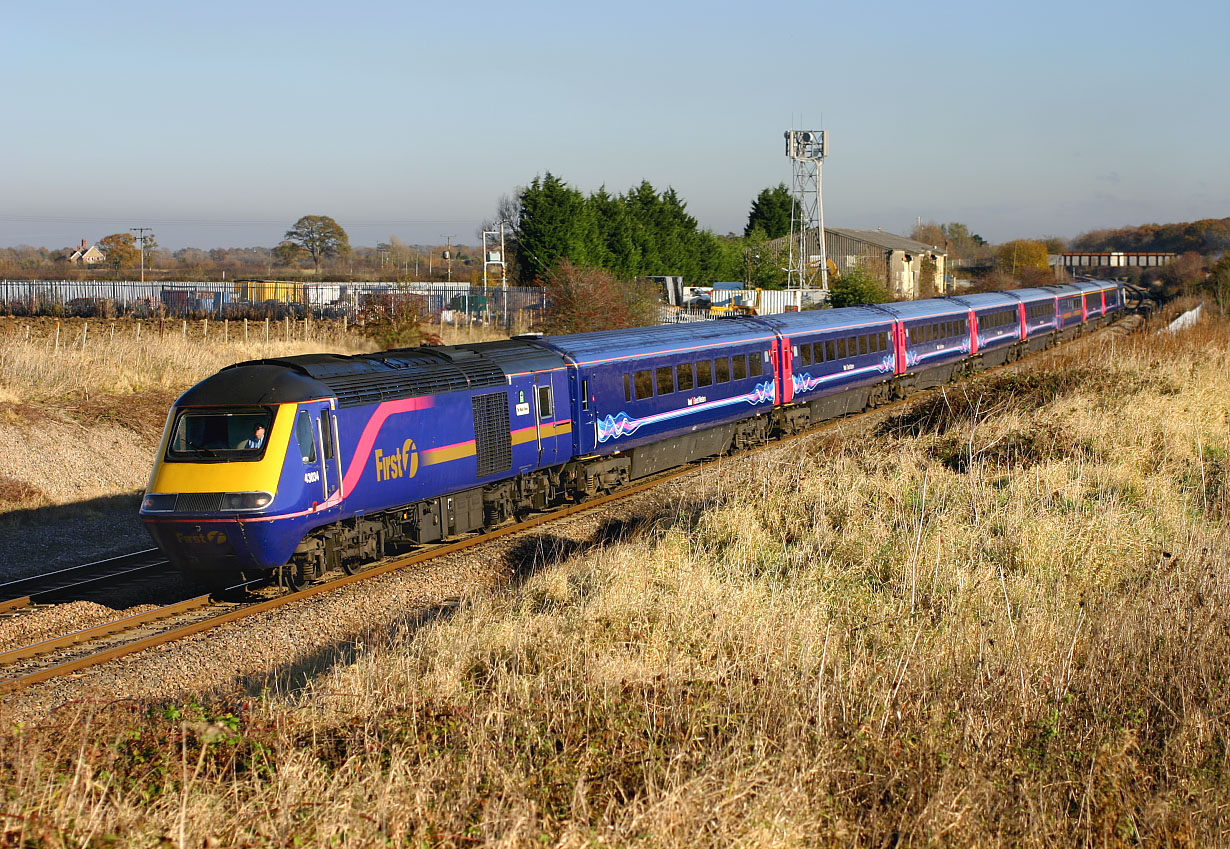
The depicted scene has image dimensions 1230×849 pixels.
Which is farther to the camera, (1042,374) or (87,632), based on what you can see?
(1042,374)

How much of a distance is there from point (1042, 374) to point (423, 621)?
18266 millimetres

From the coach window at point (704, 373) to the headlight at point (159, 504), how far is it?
1086 cm

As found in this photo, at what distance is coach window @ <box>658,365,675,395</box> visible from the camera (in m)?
18.8

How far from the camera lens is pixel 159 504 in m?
11.5

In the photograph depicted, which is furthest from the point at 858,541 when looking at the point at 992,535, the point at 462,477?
the point at 462,477

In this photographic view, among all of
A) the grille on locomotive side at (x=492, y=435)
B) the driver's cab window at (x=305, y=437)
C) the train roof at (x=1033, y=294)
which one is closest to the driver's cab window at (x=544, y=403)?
the grille on locomotive side at (x=492, y=435)

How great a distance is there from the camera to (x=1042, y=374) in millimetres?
24094

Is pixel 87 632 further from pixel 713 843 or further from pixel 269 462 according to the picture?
pixel 713 843

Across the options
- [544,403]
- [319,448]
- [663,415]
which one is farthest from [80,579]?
[663,415]

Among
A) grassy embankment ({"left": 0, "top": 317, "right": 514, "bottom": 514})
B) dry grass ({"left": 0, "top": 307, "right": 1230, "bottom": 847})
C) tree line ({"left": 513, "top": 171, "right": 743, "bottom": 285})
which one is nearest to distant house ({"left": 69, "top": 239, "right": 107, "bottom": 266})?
tree line ({"left": 513, "top": 171, "right": 743, "bottom": 285})

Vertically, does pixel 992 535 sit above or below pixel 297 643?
above

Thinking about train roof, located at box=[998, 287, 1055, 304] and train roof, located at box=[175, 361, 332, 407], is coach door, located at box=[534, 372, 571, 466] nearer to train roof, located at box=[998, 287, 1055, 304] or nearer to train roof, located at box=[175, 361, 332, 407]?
train roof, located at box=[175, 361, 332, 407]

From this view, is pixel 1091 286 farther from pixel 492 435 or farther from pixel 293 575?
pixel 293 575

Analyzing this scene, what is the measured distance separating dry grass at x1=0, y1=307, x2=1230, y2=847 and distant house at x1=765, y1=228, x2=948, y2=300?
220ft
